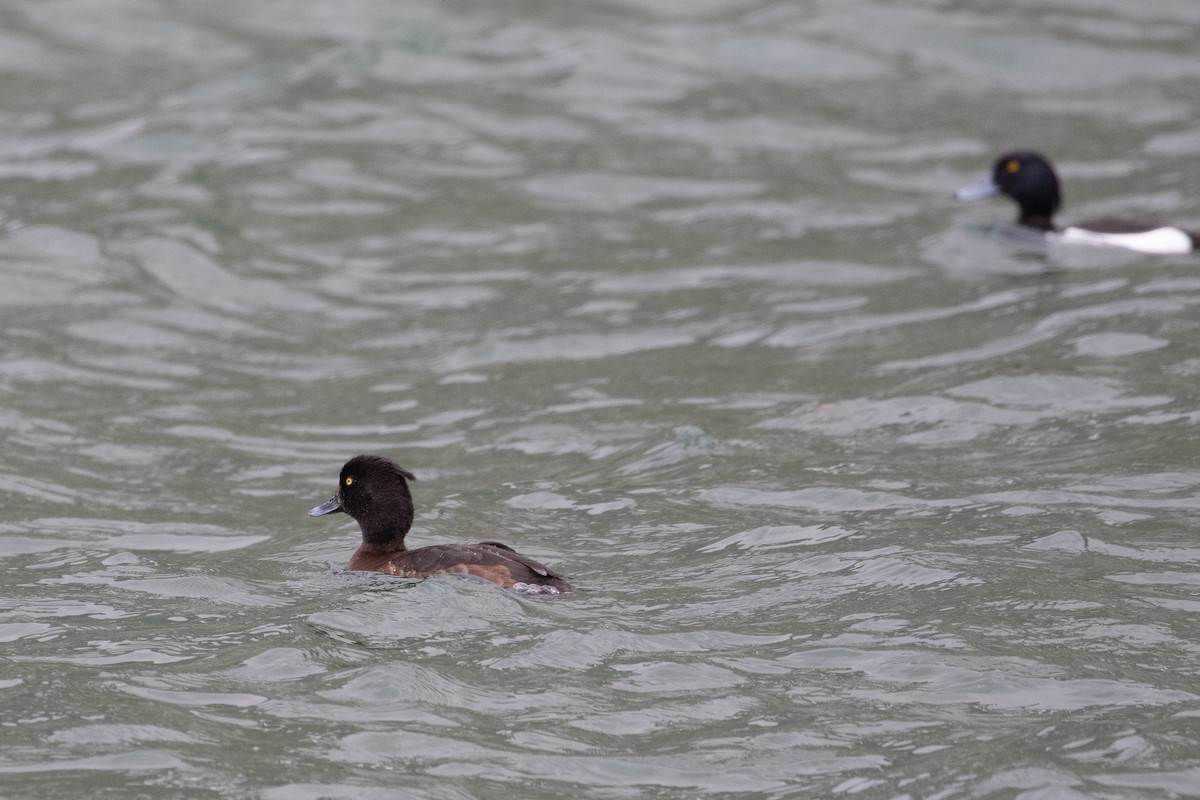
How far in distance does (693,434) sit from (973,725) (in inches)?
168

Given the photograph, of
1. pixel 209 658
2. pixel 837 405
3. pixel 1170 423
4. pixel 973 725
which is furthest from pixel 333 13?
pixel 973 725

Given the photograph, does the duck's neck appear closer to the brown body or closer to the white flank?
the brown body

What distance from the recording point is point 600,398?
11289mm

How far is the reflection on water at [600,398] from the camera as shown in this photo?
623 centimetres

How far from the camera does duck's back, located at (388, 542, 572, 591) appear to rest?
744cm

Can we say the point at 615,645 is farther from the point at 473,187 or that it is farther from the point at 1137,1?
the point at 1137,1

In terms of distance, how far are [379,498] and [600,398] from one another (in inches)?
135

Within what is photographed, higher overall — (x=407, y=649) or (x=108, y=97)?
(x=108, y=97)

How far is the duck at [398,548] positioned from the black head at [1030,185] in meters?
8.40

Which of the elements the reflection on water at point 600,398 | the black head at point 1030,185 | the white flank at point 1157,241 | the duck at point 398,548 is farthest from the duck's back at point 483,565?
the black head at point 1030,185

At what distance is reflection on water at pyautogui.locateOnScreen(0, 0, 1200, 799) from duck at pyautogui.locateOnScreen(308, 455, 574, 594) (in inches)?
4.9

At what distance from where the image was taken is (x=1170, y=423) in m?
9.66

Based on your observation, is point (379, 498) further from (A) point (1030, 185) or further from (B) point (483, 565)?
(A) point (1030, 185)

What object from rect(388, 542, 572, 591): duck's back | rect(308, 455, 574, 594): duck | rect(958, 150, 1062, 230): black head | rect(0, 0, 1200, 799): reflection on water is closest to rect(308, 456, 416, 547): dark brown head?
rect(308, 455, 574, 594): duck
